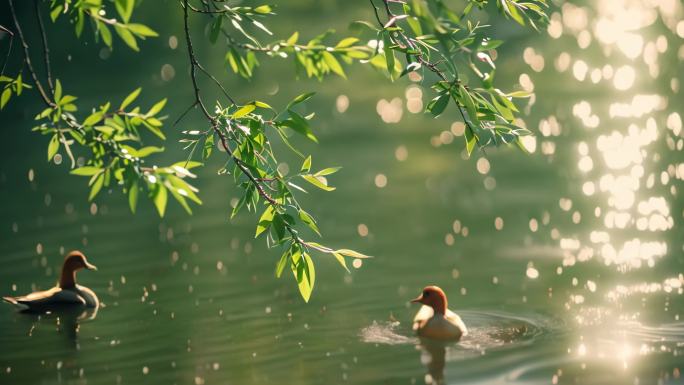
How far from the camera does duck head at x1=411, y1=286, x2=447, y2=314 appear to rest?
1225cm

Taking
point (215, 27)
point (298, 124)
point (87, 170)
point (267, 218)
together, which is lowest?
point (267, 218)

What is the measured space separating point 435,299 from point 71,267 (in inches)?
203

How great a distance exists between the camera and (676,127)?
2273 centimetres

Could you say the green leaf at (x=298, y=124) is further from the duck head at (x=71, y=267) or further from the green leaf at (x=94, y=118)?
the duck head at (x=71, y=267)

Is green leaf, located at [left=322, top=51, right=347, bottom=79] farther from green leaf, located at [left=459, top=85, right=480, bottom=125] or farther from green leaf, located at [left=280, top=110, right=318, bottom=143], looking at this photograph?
green leaf, located at [left=459, top=85, right=480, bottom=125]

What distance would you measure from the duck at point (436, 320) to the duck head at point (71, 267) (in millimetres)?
4618

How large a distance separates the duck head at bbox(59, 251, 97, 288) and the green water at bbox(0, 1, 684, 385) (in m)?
0.37

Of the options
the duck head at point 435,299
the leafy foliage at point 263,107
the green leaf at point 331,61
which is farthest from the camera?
the duck head at point 435,299

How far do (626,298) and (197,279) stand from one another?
557cm

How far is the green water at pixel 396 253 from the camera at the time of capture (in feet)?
37.3

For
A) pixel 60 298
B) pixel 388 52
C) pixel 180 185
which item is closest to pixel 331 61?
pixel 388 52

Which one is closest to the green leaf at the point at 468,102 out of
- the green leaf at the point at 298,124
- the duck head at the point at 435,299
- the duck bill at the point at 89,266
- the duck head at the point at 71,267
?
the green leaf at the point at 298,124

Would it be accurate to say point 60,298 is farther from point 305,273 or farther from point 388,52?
point 388,52

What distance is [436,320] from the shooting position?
39.0 ft
